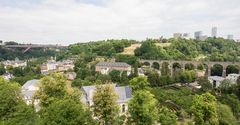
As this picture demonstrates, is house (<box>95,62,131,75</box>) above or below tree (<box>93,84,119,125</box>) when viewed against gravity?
below

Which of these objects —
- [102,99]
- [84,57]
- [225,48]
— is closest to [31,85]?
[102,99]

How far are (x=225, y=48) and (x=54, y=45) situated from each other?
114846 millimetres

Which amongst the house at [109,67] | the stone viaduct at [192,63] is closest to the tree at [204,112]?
the stone viaduct at [192,63]

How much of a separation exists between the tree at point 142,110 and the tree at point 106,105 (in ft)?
6.17

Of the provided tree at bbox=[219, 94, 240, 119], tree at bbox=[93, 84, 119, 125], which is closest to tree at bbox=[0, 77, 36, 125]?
tree at bbox=[93, 84, 119, 125]

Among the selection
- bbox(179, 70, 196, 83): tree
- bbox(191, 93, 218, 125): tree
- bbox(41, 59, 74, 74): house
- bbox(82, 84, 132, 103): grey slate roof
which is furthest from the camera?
bbox(41, 59, 74, 74): house

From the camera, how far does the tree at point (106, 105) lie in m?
28.4

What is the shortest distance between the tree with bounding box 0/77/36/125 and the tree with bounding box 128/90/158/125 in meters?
10.1

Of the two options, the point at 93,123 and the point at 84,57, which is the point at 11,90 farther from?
the point at 84,57

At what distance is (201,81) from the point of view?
203 ft

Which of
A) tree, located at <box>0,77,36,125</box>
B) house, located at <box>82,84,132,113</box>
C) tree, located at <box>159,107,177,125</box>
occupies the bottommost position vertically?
tree, located at <box>159,107,177,125</box>

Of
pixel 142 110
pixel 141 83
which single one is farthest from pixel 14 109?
pixel 141 83

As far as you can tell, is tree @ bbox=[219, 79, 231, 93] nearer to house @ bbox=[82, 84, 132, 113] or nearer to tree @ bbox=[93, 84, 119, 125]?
house @ bbox=[82, 84, 132, 113]

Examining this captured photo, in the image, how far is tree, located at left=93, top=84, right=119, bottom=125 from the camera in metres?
28.4
